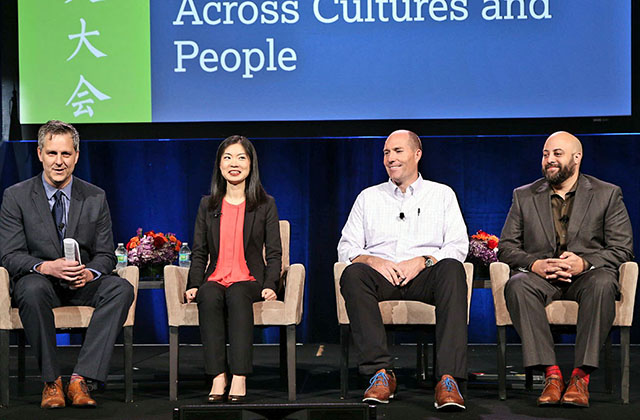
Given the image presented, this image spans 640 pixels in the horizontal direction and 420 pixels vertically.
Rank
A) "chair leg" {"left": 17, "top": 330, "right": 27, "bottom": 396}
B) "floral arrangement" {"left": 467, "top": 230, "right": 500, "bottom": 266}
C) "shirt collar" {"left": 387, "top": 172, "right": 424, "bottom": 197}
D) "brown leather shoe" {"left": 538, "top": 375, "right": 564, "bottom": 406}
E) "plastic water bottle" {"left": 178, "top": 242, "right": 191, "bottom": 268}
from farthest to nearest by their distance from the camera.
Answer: "plastic water bottle" {"left": 178, "top": 242, "right": 191, "bottom": 268}, "floral arrangement" {"left": 467, "top": 230, "right": 500, "bottom": 266}, "shirt collar" {"left": 387, "top": 172, "right": 424, "bottom": 197}, "chair leg" {"left": 17, "top": 330, "right": 27, "bottom": 396}, "brown leather shoe" {"left": 538, "top": 375, "right": 564, "bottom": 406}

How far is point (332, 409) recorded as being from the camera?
105 inches

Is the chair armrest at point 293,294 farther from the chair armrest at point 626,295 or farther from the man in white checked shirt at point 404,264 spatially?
the chair armrest at point 626,295

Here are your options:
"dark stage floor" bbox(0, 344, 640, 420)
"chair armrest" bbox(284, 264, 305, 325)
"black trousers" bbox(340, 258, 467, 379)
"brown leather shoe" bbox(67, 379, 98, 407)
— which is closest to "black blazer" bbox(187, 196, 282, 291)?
"chair armrest" bbox(284, 264, 305, 325)

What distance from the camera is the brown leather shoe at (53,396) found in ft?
12.5

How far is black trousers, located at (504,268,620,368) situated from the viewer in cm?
379

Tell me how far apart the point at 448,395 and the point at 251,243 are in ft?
4.21

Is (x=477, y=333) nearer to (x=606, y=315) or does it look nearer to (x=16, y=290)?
(x=606, y=315)

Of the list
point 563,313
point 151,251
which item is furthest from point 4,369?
point 563,313

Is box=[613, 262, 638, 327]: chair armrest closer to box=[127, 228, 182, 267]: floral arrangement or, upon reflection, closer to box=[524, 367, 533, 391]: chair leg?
box=[524, 367, 533, 391]: chair leg

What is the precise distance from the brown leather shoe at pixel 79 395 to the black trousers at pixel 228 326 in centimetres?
54

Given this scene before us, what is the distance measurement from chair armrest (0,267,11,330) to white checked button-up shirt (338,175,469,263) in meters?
1.66

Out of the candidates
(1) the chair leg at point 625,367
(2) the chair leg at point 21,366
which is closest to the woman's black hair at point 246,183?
(2) the chair leg at point 21,366

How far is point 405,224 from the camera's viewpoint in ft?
14.4

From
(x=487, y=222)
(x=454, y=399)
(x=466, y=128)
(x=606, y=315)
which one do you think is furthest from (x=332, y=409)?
(x=487, y=222)
